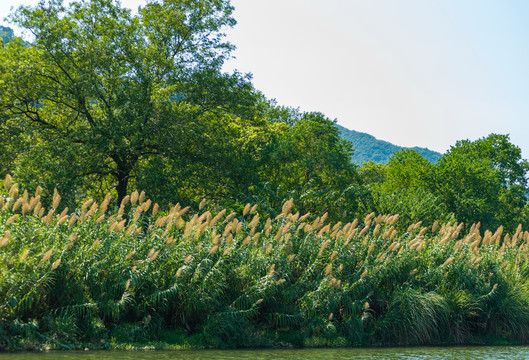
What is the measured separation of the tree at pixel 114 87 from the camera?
23.6 m

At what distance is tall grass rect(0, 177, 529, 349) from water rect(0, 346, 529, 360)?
543 mm

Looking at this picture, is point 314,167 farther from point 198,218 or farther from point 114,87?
point 198,218

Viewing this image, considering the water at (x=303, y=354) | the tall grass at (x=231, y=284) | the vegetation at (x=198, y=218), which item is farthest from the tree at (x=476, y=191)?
the water at (x=303, y=354)

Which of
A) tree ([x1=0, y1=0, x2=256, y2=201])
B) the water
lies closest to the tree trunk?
tree ([x1=0, y1=0, x2=256, y2=201])

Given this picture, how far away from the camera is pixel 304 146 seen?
2816 cm

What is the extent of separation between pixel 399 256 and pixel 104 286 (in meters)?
7.26

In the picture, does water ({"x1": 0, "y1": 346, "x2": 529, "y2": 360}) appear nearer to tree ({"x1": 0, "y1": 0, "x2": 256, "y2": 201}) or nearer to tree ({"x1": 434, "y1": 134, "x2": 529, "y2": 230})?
tree ({"x1": 0, "y1": 0, "x2": 256, "y2": 201})

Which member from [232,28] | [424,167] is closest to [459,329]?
[232,28]

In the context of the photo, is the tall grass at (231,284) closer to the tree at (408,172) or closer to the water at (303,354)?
the water at (303,354)

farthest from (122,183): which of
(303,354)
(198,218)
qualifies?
(303,354)

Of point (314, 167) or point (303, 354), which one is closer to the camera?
point (303, 354)

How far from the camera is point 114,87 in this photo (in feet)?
81.1

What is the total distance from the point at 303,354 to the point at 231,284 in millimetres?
2257

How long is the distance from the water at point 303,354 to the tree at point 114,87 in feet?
43.2
